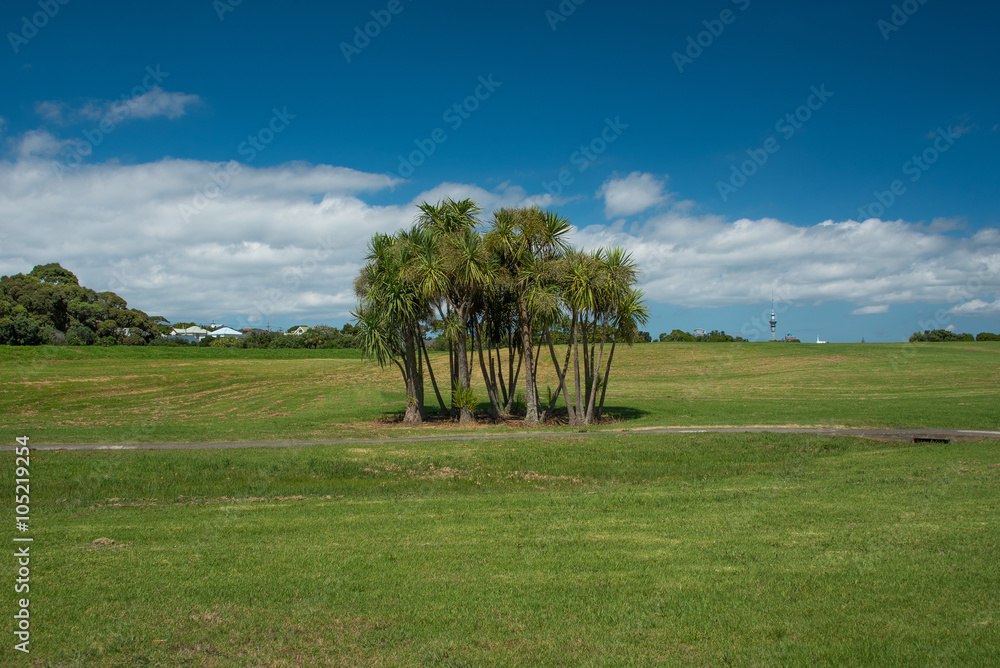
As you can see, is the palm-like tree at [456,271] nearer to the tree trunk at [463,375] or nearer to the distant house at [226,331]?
the tree trunk at [463,375]

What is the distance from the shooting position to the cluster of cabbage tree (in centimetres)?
2780

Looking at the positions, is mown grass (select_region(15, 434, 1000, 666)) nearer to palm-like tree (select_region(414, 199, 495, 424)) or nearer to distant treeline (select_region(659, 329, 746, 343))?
palm-like tree (select_region(414, 199, 495, 424))

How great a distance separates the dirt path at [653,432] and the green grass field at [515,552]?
1.09 m

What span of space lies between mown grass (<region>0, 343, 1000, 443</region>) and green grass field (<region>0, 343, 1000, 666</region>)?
380 cm

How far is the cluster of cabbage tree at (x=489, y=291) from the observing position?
27797 millimetres

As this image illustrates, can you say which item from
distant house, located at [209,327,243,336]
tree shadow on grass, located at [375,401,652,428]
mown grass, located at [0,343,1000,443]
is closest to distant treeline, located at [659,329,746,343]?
mown grass, located at [0,343,1000,443]

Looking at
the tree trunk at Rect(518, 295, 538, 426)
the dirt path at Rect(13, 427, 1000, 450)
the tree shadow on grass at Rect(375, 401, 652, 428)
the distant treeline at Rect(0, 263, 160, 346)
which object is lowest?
the tree shadow on grass at Rect(375, 401, 652, 428)

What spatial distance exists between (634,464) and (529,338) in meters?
12.5

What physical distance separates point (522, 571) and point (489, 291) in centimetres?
2202

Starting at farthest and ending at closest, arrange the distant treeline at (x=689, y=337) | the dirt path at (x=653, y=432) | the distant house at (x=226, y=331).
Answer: the distant house at (x=226, y=331) < the distant treeline at (x=689, y=337) < the dirt path at (x=653, y=432)

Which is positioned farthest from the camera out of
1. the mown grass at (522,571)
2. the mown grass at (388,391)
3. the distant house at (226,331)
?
the distant house at (226,331)

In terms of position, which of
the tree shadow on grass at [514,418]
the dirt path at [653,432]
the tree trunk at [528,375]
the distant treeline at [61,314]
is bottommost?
the tree shadow on grass at [514,418]

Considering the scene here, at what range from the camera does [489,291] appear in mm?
29562

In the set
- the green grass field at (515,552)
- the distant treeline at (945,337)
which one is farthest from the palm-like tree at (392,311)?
the distant treeline at (945,337)
